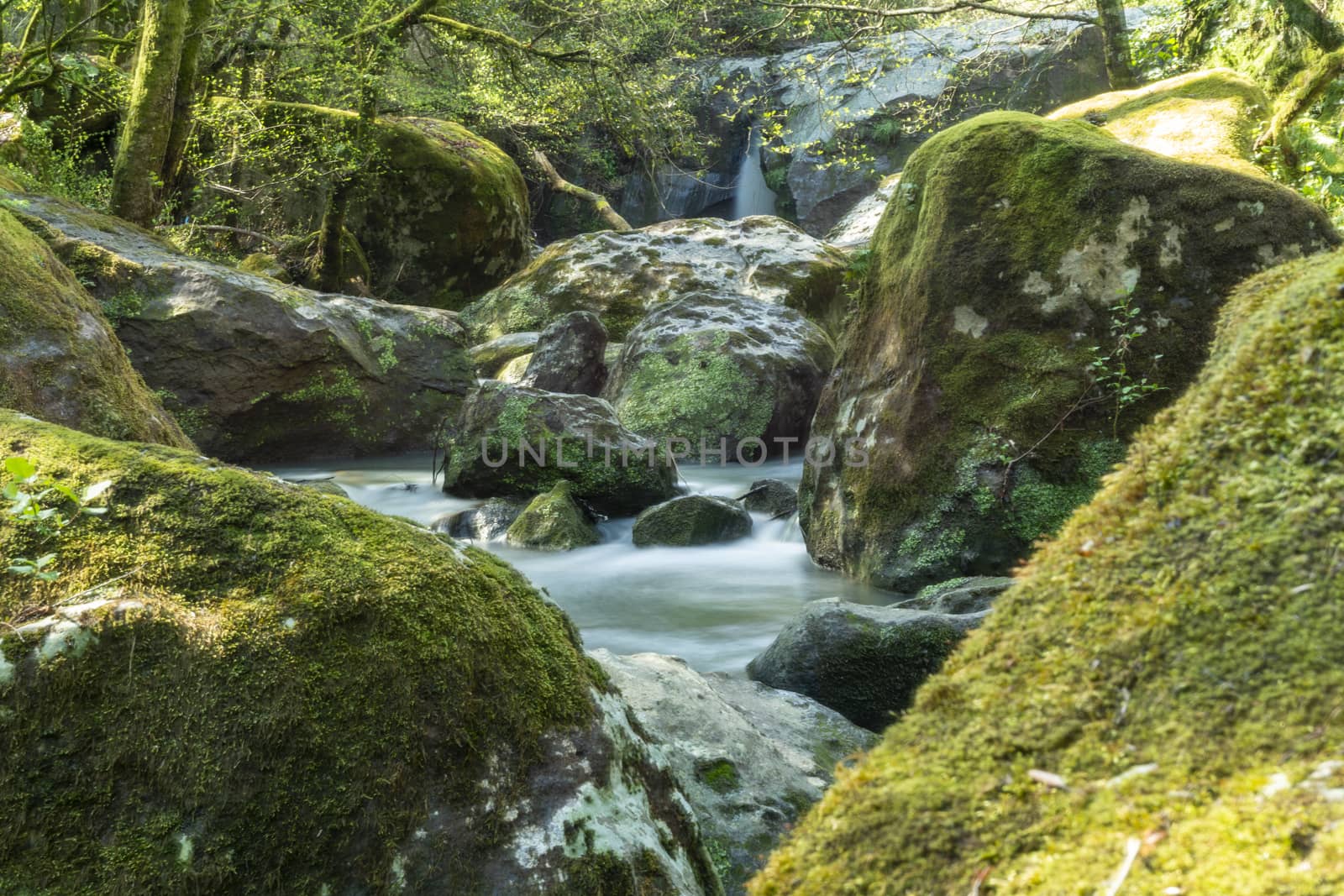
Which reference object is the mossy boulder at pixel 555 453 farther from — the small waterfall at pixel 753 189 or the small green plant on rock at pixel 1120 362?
the small waterfall at pixel 753 189

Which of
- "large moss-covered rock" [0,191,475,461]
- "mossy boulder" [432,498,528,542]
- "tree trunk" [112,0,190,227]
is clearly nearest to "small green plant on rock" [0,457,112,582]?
"mossy boulder" [432,498,528,542]

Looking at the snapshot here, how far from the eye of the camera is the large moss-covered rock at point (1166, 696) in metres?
0.99

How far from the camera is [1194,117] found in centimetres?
789

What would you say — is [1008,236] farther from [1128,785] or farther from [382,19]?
[382,19]

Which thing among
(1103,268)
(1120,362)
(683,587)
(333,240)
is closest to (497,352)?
(333,240)

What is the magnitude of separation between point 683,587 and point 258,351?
5358mm

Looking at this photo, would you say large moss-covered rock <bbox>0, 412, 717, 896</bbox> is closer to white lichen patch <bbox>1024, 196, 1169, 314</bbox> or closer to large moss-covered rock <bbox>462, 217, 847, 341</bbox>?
white lichen patch <bbox>1024, 196, 1169, 314</bbox>

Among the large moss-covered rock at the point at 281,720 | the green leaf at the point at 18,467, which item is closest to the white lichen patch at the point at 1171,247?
the large moss-covered rock at the point at 281,720

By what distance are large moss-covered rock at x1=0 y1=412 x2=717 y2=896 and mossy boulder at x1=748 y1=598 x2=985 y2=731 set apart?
2.11m

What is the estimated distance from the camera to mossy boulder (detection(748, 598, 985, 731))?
4.25 m

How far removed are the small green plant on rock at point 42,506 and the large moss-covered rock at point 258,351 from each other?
7.78m

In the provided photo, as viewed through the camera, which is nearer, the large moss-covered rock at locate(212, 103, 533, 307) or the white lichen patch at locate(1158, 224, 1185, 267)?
the white lichen patch at locate(1158, 224, 1185, 267)

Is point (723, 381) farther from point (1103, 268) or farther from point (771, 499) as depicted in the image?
point (1103, 268)

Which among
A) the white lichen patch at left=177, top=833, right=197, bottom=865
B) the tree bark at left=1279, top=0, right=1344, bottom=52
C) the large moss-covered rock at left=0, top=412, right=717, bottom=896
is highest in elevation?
the tree bark at left=1279, top=0, right=1344, bottom=52
